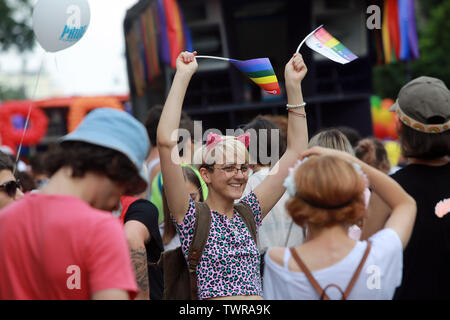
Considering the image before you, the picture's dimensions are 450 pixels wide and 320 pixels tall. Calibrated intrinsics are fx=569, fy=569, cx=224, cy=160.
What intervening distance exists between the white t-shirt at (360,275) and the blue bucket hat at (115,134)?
63cm

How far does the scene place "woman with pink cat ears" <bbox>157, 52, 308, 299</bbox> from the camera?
2.52 metres

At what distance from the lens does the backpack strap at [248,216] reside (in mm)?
2816

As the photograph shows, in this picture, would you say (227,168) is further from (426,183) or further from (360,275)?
(360,275)

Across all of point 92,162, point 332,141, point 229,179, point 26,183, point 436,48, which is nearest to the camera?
point 92,162

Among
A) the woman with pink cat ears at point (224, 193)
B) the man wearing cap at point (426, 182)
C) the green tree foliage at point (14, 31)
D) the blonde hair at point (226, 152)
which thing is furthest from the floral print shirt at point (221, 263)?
the green tree foliage at point (14, 31)

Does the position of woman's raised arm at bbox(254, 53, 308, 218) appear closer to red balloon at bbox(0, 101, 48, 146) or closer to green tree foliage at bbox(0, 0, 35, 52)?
red balloon at bbox(0, 101, 48, 146)

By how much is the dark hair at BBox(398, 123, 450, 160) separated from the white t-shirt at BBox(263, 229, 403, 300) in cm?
60

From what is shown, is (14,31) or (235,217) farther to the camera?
(14,31)

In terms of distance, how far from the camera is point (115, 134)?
73.4 inches

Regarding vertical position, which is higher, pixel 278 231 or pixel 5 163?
pixel 5 163

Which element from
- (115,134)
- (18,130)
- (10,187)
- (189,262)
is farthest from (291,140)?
(18,130)

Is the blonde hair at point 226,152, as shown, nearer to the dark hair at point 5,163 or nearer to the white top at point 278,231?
the white top at point 278,231

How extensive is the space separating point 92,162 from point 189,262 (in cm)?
101
